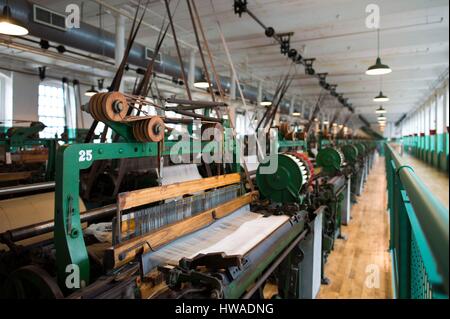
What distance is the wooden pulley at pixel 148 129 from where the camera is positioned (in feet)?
5.02

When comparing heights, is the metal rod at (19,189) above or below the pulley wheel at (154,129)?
below

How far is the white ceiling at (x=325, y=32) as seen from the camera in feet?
16.8

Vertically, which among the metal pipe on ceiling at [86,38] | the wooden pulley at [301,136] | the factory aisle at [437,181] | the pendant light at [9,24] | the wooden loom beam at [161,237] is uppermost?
the metal pipe on ceiling at [86,38]

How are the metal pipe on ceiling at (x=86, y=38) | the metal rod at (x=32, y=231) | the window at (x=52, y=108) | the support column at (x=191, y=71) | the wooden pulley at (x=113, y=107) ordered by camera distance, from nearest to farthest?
the wooden pulley at (x=113, y=107), the metal rod at (x=32, y=231), the metal pipe on ceiling at (x=86, y=38), the support column at (x=191, y=71), the window at (x=52, y=108)

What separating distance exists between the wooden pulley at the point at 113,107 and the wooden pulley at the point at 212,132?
906mm

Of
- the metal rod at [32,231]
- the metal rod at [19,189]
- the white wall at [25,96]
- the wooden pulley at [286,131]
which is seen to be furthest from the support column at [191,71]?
the white wall at [25,96]

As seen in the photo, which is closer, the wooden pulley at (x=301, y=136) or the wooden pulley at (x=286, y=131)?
the wooden pulley at (x=286, y=131)

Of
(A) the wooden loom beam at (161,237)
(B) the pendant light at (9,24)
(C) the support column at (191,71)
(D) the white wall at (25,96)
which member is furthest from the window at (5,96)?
(A) the wooden loom beam at (161,237)

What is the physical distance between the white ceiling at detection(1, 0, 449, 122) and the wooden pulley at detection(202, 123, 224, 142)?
2573 millimetres

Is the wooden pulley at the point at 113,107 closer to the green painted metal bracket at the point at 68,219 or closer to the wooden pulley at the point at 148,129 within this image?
the wooden pulley at the point at 148,129

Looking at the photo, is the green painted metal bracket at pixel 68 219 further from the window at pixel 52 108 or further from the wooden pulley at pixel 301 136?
the window at pixel 52 108

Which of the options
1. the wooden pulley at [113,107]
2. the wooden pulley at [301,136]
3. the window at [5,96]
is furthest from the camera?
the window at [5,96]

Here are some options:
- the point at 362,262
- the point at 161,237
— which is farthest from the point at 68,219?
the point at 362,262

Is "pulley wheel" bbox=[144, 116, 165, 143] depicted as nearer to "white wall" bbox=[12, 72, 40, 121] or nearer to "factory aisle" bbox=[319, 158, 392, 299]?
"factory aisle" bbox=[319, 158, 392, 299]
